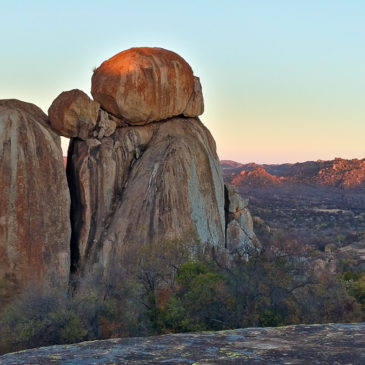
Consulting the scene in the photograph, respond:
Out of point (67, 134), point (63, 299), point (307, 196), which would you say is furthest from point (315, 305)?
point (307, 196)

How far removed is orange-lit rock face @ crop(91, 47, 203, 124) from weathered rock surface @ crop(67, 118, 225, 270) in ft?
3.81

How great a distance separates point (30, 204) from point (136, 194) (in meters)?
4.77

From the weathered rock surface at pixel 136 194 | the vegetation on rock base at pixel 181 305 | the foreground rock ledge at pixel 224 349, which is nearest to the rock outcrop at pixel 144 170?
the weathered rock surface at pixel 136 194

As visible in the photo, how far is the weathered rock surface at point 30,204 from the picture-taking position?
20.2m

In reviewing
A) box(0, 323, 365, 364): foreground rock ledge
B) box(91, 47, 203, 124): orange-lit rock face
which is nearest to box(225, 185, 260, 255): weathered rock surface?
box(91, 47, 203, 124): orange-lit rock face

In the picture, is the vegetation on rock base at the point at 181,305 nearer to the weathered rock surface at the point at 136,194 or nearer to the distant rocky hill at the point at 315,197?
the weathered rock surface at the point at 136,194

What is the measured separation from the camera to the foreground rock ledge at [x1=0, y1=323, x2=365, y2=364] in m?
6.52

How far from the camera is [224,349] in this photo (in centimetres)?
704

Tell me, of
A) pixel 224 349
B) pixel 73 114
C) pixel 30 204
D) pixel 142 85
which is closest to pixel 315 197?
pixel 142 85

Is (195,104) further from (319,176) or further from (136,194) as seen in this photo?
(319,176)

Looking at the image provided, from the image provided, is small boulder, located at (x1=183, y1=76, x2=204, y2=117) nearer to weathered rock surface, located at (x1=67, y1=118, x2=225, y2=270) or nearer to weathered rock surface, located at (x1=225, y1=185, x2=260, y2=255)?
weathered rock surface, located at (x1=67, y1=118, x2=225, y2=270)

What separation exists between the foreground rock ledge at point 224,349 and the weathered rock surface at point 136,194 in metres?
14.2

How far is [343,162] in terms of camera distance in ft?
400

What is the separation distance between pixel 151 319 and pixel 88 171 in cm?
946
